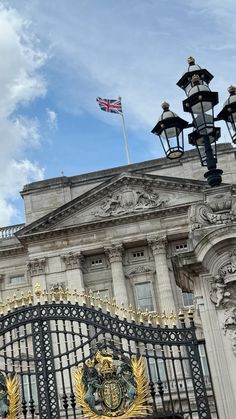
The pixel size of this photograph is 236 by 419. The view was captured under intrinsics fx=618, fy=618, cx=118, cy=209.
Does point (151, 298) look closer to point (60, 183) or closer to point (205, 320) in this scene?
point (60, 183)

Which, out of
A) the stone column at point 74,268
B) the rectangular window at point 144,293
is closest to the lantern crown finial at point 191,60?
the rectangular window at point 144,293

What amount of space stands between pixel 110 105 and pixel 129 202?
7.69 meters

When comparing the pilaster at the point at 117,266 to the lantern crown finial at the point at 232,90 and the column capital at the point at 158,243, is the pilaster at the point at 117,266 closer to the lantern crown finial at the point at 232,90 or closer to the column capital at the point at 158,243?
the column capital at the point at 158,243

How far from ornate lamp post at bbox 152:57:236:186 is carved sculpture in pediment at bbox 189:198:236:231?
2.08ft

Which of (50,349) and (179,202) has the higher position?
(179,202)

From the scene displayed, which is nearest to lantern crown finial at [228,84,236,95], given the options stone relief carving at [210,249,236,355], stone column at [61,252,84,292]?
stone relief carving at [210,249,236,355]

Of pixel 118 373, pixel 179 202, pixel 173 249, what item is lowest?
pixel 118 373

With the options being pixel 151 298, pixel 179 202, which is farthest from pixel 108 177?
pixel 151 298

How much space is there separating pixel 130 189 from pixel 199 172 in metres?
4.86

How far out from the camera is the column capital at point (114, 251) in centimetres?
3828

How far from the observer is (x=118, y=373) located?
10.3 metres

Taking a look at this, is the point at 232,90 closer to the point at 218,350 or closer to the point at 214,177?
the point at 214,177

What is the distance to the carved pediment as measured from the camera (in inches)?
1518

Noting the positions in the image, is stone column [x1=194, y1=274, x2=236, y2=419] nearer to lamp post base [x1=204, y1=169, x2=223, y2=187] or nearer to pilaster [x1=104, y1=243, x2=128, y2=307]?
lamp post base [x1=204, y1=169, x2=223, y2=187]
